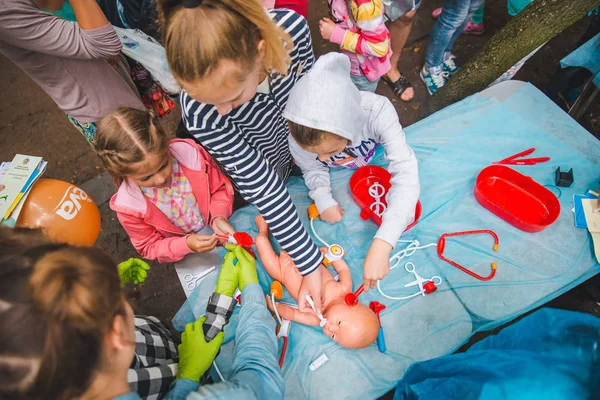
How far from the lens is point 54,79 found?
1523 mm

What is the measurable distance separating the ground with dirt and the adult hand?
114 cm

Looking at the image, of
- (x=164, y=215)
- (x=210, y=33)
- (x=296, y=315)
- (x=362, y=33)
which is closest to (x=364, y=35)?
(x=362, y=33)

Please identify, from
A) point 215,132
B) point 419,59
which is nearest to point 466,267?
point 215,132

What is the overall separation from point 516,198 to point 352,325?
1088 mm

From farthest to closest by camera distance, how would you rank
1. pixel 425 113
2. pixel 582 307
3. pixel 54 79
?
pixel 425 113, pixel 582 307, pixel 54 79

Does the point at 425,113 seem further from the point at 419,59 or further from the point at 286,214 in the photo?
the point at 286,214

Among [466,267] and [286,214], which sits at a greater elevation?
[286,214]

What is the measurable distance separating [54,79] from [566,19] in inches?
94.5

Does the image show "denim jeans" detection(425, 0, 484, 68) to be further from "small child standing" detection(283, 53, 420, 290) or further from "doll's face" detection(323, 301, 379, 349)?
"doll's face" detection(323, 301, 379, 349)

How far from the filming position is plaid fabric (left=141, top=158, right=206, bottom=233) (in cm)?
167

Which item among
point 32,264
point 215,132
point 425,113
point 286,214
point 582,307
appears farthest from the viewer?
point 425,113

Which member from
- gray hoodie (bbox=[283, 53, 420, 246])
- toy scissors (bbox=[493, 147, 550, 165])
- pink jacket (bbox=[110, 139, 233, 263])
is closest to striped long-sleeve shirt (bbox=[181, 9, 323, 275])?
gray hoodie (bbox=[283, 53, 420, 246])

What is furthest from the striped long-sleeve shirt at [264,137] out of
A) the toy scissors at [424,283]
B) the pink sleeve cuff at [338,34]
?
the pink sleeve cuff at [338,34]

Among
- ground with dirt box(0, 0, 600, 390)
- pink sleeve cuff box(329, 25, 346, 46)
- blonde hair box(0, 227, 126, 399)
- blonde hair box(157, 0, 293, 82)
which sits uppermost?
blonde hair box(157, 0, 293, 82)
